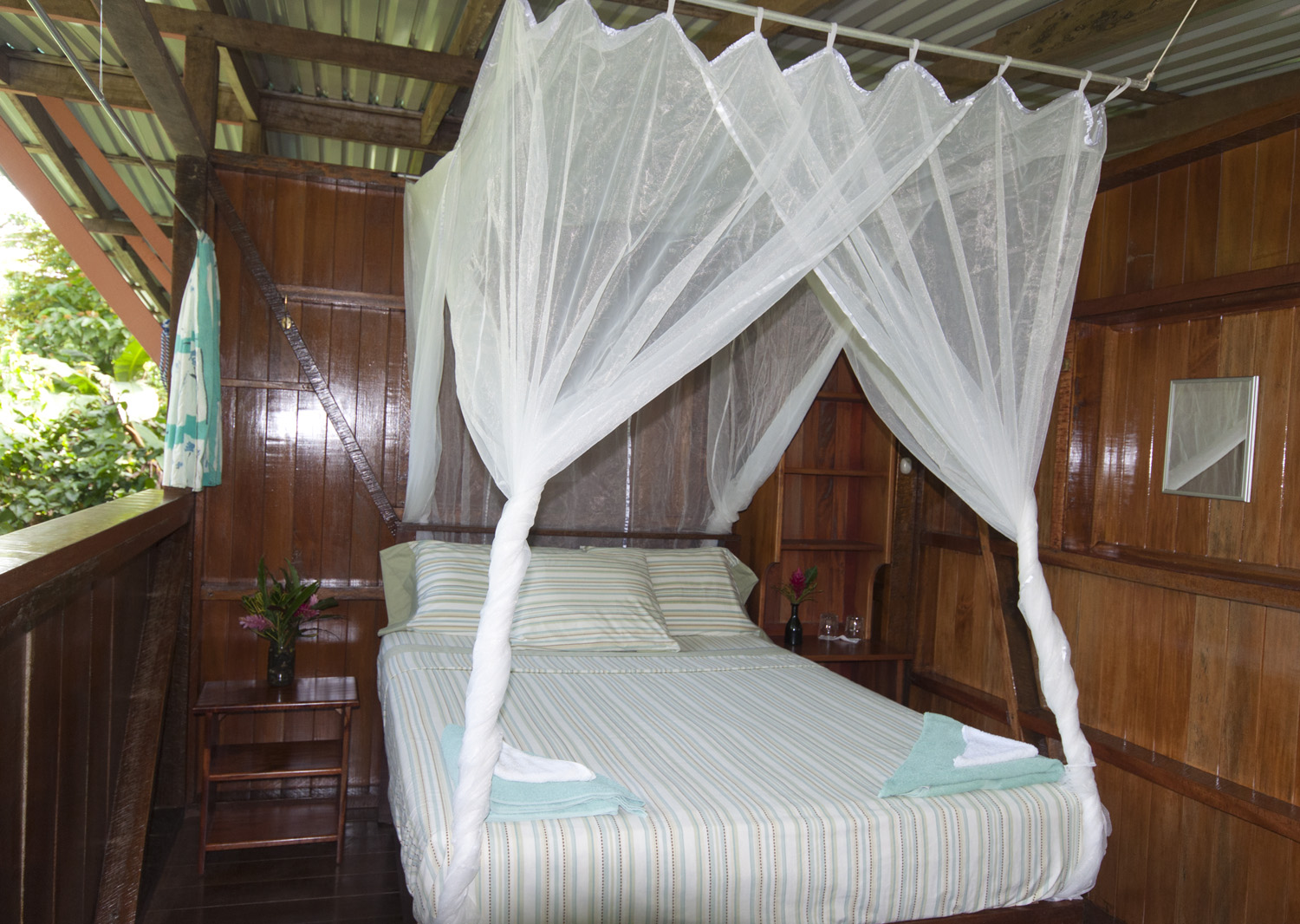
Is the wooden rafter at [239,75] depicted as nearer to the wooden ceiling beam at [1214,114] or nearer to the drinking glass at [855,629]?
the wooden ceiling beam at [1214,114]

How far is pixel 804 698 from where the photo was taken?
2822 millimetres

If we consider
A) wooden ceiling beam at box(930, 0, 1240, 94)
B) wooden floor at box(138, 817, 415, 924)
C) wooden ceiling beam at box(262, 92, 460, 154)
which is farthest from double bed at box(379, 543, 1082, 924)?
wooden ceiling beam at box(262, 92, 460, 154)

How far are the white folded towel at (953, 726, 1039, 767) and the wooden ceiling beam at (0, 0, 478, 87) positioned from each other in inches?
113

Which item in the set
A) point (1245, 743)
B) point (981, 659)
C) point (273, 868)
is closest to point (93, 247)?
point (273, 868)

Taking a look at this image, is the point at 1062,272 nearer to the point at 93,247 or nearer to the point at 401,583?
the point at 401,583

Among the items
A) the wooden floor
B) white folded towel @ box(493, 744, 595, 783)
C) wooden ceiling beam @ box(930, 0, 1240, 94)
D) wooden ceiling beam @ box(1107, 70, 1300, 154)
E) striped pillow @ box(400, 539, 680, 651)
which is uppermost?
wooden ceiling beam @ box(930, 0, 1240, 94)

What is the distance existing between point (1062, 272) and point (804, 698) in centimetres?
139

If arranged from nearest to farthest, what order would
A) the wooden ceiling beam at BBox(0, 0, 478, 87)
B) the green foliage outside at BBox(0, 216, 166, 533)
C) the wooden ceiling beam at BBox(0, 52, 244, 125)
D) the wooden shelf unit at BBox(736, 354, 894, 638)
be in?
the wooden ceiling beam at BBox(0, 0, 478, 87)
the wooden shelf unit at BBox(736, 354, 894, 638)
the wooden ceiling beam at BBox(0, 52, 244, 125)
the green foliage outside at BBox(0, 216, 166, 533)

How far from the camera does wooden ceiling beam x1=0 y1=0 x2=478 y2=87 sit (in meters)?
3.38

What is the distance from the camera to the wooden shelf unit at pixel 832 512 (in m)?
4.09

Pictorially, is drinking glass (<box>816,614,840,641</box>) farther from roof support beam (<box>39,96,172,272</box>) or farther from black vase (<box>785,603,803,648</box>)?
roof support beam (<box>39,96,172,272</box>)

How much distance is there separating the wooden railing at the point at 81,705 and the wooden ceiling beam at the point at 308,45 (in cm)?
170

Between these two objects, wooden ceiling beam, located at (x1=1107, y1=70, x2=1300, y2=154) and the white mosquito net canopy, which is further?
wooden ceiling beam, located at (x1=1107, y1=70, x2=1300, y2=154)

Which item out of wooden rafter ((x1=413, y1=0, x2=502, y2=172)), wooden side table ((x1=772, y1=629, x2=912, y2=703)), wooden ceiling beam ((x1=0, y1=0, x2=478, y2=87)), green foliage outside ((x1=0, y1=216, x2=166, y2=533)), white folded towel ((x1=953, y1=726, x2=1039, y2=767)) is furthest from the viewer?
green foliage outside ((x1=0, y1=216, x2=166, y2=533))
